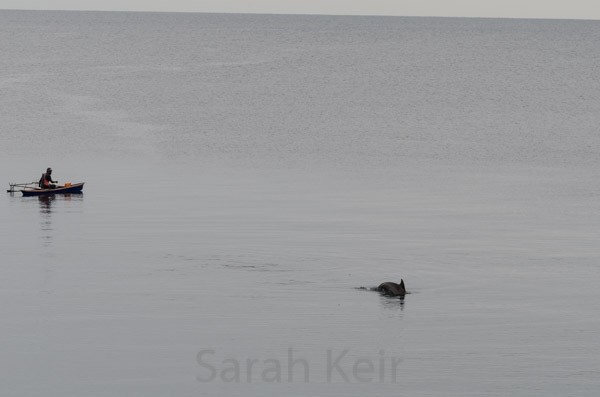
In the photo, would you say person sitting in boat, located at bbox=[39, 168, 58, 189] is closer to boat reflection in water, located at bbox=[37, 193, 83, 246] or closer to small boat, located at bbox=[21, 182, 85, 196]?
small boat, located at bbox=[21, 182, 85, 196]

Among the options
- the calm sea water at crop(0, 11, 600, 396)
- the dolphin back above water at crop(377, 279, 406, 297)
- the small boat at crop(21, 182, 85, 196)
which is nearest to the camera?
the calm sea water at crop(0, 11, 600, 396)

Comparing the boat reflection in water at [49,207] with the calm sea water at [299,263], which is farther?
the boat reflection in water at [49,207]

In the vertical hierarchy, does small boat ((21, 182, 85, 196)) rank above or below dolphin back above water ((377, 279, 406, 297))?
above

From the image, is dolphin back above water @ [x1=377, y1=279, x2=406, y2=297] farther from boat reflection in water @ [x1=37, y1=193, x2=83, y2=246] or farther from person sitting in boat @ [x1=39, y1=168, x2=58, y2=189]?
person sitting in boat @ [x1=39, y1=168, x2=58, y2=189]

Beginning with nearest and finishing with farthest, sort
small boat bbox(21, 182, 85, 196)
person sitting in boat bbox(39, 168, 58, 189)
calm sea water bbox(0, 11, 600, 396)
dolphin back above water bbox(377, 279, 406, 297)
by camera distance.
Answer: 1. calm sea water bbox(0, 11, 600, 396)
2. dolphin back above water bbox(377, 279, 406, 297)
3. person sitting in boat bbox(39, 168, 58, 189)
4. small boat bbox(21, 182, 85, 196)

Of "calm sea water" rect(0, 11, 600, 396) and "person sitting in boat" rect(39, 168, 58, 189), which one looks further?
"person sitting in boat" rect(39, 168, 58, 189)

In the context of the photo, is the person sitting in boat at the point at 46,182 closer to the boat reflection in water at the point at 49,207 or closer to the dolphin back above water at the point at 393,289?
the boat reflection in water at the point at 49,207

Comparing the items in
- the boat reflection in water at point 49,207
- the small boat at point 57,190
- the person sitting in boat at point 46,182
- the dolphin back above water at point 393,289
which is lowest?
the dolphin back above water at point 393,289

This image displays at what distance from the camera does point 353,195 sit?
225 feet

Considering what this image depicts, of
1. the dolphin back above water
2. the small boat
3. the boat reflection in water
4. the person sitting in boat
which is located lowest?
the dolphin back above water

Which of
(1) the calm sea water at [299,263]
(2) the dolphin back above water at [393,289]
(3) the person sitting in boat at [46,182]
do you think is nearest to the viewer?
(1) the calm sea water at [299,263]

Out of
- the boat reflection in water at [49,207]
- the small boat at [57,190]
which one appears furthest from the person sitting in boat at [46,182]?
the boat reflection in water at [49,207]

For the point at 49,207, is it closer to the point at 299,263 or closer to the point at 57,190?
the point at 57,190

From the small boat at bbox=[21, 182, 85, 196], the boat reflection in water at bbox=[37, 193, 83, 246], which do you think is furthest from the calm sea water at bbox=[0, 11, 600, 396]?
the small boat at bbox=[21, 182, 85, 196]
